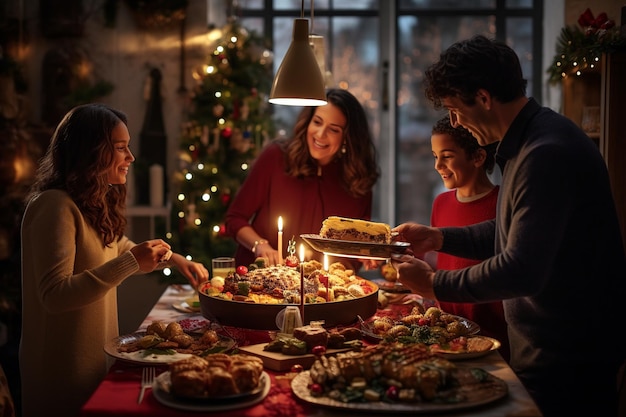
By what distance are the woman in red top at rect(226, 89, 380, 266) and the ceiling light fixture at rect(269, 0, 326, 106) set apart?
78 cm

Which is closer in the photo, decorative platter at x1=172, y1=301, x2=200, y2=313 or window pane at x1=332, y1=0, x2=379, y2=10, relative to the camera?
decorative platter at x1=172, y1=301, x2=200, y2=313

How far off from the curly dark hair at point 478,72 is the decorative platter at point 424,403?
0.81m

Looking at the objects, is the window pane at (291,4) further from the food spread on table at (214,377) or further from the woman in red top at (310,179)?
the food spread on table at (214,377)

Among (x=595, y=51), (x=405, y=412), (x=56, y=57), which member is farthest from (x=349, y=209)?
(x=56, y=57)

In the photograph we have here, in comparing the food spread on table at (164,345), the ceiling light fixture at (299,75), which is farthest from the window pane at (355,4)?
the food spread on table at (164,345)

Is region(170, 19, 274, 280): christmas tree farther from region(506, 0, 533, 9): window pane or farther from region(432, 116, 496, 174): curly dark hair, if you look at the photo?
region(432, 116, 496, 174): curly dark hair

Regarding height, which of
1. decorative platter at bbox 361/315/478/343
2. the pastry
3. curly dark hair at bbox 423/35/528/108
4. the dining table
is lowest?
the dining table

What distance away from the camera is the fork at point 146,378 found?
1.87 metres

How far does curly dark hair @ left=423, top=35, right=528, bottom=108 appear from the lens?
6.92 ft

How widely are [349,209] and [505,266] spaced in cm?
184

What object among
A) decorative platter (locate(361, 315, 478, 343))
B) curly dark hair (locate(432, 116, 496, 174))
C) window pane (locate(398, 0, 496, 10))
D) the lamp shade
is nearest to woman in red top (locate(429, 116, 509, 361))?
curly dark hair (locate(432, 116, 496, 174))

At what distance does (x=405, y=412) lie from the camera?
5.63ft

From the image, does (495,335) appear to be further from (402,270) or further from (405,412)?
(405,412)

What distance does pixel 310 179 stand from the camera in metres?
3.74
